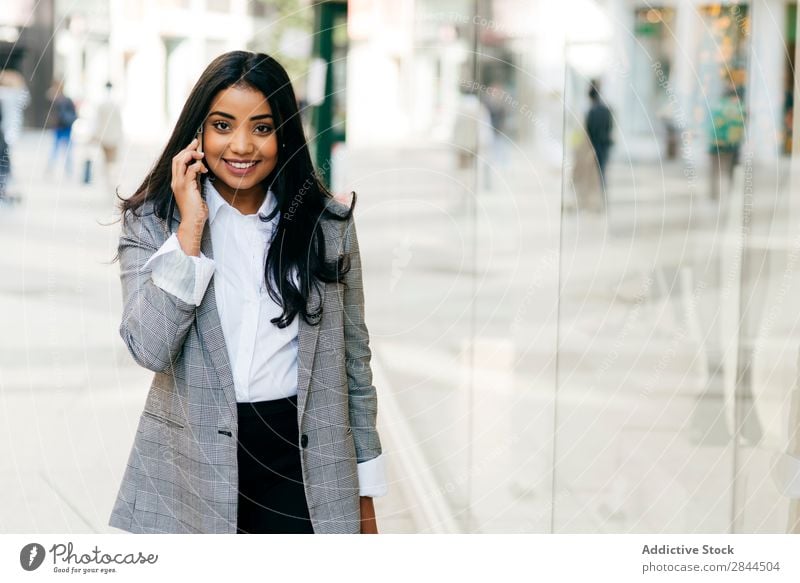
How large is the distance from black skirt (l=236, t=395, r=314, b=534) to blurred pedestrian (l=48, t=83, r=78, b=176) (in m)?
1.51

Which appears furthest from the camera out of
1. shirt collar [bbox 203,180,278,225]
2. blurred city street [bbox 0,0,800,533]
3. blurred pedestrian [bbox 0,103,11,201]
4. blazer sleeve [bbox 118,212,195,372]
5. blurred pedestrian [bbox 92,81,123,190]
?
blurred pedestrian [bbox 92,81,123,190]

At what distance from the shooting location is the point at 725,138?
307 centimetres

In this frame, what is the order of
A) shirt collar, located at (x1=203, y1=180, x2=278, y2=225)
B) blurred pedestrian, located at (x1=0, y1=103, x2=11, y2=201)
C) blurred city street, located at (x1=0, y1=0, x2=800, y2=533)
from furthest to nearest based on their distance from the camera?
blurred city street, located at (x1=0, y1=0, x2=800, y2=533) < blurred pedestrian, located at (x1=0, y1=103, x2=11, y2=201) < shirt collar, located at (x1=203, y1=180, x2=278, y2=225)

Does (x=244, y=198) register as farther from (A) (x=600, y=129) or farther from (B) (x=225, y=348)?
(A) (x=600, y=129)

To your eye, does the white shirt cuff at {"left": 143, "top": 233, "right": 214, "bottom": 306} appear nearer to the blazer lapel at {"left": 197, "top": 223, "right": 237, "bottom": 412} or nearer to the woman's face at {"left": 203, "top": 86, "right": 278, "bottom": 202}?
the blazer lapel at {"left": 197, "top": 223, "right": 237, "bottom": 412}

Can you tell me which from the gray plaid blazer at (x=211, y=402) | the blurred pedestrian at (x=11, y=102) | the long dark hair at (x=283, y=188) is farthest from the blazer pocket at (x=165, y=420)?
the blurred pedestrian at (x=11, y=102)

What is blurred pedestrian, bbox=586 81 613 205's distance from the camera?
3.25 m

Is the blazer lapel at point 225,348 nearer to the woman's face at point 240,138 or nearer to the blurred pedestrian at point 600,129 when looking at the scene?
the woman's face at point 240,138

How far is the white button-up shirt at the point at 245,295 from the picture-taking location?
1.66 metres

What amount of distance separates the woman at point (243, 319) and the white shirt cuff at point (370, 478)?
0.03 meters

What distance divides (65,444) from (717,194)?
182 centimetres

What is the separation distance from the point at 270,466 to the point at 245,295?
255 millimetres

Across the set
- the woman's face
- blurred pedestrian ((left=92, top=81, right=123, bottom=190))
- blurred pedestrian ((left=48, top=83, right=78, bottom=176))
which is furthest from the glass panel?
the woman's face
